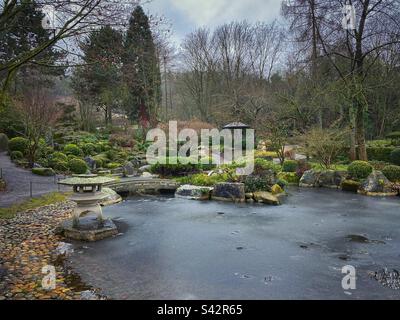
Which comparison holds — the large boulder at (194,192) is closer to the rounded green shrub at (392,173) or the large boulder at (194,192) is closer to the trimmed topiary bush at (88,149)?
the rounded green shrub at (392,173)

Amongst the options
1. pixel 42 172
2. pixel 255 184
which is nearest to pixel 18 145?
pixel 42 172

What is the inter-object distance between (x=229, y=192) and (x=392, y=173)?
7.10 m

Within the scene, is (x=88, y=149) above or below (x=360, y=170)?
above

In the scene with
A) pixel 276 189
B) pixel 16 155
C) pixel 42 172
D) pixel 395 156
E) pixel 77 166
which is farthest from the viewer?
pixel 16 155

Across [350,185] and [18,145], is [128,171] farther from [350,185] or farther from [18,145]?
[350,185]

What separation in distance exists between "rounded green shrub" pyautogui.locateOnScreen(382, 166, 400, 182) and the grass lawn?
12.6 m

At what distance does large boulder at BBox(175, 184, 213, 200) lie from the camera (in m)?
11.7

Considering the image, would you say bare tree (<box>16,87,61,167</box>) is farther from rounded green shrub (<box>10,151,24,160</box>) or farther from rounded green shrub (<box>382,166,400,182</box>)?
rounded green shrub (<box>382,166,400,182</box>)

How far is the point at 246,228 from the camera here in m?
7.83

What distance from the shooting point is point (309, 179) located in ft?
46.5

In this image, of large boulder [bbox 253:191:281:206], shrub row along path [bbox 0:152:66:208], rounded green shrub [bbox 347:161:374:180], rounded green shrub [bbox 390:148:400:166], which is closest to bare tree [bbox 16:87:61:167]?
shrub row along path [bbox 0:152:66:208]

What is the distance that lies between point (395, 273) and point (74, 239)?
6.14 meters
